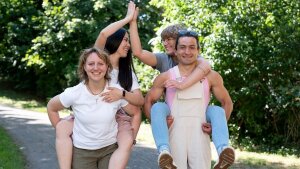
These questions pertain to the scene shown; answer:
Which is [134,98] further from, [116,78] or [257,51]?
[257,51]

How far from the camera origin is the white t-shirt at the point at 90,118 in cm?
432

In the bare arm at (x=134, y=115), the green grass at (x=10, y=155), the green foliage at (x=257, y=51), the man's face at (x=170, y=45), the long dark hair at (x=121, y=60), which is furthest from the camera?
the green foliage at (x=257, y=51)

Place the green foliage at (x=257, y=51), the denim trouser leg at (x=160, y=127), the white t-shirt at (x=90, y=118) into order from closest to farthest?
1. the denim trouser leg at (x=160, y=127)
2. the white t-shirt at (x=90, y=118)
3. the green foliage at (x=257, y=51)

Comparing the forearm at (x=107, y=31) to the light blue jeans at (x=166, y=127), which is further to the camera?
the forearm at (x=107, y=31)

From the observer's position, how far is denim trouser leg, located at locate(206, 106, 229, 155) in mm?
4223

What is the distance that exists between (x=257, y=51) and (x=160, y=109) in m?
7.39

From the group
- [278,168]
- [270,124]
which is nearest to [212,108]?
[278,168]

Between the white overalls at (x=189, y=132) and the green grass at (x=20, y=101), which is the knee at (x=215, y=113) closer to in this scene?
the white overalls at (x=189, y=132)

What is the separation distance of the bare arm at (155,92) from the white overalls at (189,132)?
0.67ft

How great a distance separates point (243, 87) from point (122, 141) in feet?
25.2

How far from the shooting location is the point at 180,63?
4543mm

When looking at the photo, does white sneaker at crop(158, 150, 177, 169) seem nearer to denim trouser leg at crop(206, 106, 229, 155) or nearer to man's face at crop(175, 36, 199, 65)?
denim trouser leg at crop(206, 106, 229, 155)

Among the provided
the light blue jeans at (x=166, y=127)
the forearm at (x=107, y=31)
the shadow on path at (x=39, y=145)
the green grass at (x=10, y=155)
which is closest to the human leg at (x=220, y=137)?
the light blue jeans at (x=166, y=127)

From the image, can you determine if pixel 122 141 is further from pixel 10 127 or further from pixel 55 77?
pixel 55 77
